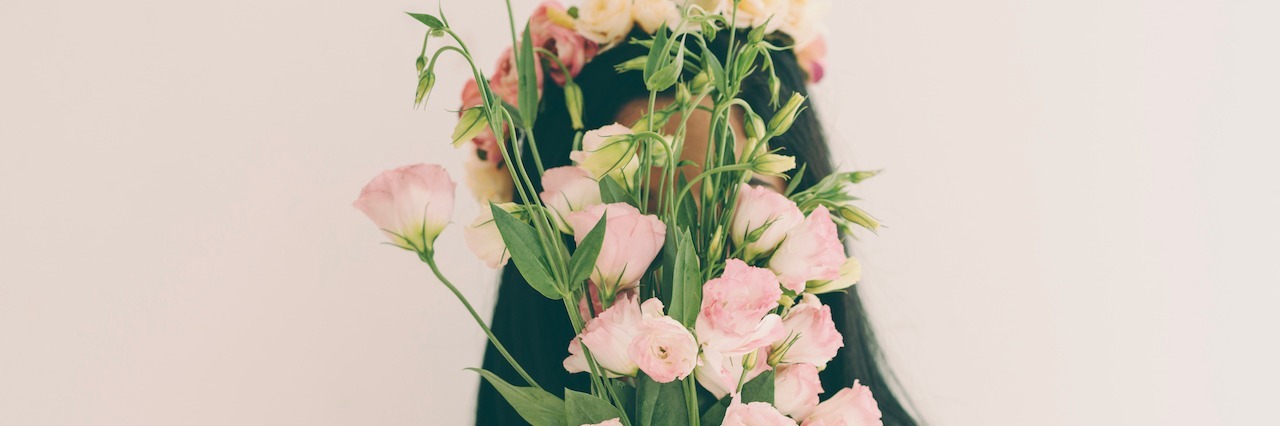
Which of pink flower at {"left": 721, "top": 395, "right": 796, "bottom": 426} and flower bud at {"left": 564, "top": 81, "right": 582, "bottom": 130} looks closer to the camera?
pink flower at {"left": 721, "top": 395, "right": 796, "bottom": 426}

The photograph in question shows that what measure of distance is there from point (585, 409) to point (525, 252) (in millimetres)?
62

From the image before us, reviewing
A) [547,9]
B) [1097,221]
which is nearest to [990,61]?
[1097,221]

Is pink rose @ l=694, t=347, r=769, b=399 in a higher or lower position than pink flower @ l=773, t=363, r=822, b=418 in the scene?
higher

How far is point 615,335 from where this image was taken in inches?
12.8

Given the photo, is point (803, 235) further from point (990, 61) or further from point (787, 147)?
point (990, 61)

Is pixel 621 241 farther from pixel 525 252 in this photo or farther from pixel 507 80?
pixel 507 80

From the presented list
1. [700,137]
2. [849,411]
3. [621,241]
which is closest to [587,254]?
[621,241]

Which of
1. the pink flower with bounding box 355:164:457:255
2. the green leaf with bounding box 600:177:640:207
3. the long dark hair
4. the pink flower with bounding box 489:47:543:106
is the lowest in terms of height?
the long dark hair

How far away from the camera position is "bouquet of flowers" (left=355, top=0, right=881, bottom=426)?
32cm

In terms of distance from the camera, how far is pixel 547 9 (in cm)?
63

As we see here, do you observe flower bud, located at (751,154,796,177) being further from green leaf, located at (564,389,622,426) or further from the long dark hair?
the long dark hair

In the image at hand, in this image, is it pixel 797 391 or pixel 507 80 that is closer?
pixel 797 391

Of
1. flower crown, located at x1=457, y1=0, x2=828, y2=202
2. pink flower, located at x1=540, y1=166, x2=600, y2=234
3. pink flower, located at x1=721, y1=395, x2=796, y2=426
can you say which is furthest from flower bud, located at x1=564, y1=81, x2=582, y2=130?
pink flower, located at x1=721, y1=395, x2=796, y2=426

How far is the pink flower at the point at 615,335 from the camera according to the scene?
12.8 inches
